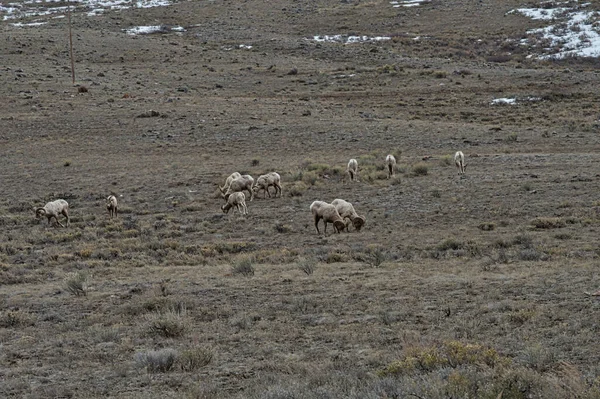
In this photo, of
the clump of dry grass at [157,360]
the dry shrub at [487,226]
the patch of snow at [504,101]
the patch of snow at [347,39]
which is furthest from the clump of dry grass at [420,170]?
the patch of snow at [347,39]

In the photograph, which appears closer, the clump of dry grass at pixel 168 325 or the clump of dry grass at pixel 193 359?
the clump of dry grass at pixel 193 359

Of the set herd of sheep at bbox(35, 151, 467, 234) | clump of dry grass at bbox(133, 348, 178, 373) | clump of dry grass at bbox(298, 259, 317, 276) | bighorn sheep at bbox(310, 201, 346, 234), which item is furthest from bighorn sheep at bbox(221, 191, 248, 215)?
clump of dry grass at bbox(133, 348, 178, 373)

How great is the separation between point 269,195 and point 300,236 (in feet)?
19.7

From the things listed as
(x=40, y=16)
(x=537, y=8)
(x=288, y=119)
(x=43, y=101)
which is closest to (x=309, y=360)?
(x=288, y=119)

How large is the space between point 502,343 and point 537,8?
78.8 metres

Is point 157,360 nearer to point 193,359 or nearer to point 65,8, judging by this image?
point 193,359

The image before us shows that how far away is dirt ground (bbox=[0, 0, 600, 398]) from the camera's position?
8.54 metres

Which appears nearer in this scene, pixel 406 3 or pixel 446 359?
pixel 446 359

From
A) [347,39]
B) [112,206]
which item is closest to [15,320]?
[112,206]

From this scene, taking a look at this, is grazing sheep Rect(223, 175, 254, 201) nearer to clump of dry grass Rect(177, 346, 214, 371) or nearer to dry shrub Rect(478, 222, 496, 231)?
dry shrub Rect(478, 222, 496, 231)

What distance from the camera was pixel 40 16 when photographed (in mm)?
91188

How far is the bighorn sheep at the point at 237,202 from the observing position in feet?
74.4

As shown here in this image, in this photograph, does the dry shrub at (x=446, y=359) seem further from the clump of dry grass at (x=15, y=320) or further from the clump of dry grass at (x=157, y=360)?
the clump of dry grass at (x=15, y=320)

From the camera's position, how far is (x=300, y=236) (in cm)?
1952
